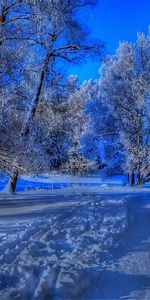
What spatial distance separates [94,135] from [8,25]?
1708 centimetres

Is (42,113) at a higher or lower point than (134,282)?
higher

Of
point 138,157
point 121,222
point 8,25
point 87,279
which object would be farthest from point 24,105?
point 138,157

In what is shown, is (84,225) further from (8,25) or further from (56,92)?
(56,92)

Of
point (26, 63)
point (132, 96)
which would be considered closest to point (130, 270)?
point (26, 63)

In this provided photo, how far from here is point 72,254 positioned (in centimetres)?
680

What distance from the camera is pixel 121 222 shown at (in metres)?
10.3

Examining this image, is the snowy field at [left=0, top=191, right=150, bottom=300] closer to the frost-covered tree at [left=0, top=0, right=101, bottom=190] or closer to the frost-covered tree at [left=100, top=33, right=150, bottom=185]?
the frost-covered tree at [left=0, top=0, right=101, bottom=190]

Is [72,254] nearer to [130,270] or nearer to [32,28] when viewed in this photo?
[130,270]

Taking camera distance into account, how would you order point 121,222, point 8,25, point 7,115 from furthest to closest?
point 8,25 → point 7,115 → point 121,222

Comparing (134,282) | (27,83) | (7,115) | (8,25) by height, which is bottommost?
(134,282)

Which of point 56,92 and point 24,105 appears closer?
point 24,105

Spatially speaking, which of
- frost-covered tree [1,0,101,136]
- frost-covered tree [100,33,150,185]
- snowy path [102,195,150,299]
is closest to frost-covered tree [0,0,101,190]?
frost-covered tree [1,0,101,136]

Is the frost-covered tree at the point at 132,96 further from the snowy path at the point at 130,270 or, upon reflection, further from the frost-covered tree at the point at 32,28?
the snowy path at the point at 130,270

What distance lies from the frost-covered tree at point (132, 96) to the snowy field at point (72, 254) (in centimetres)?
Result: 1550
